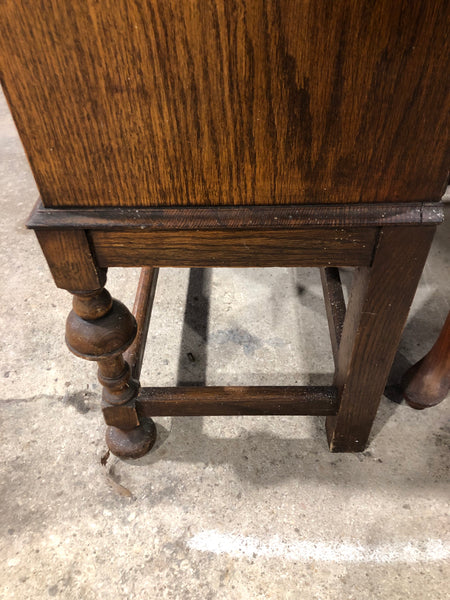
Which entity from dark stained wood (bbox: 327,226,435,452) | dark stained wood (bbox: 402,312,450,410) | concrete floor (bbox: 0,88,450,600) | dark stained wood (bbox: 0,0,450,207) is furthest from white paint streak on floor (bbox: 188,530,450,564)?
dark stained wood (bbox: 0,0,450,207)

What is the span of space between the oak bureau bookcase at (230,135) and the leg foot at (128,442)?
0.32m

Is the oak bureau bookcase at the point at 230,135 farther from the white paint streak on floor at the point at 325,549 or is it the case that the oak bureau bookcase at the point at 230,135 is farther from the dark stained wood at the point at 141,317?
the white paint streak on floor at the point at 325,549

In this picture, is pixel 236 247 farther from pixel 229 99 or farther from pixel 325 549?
pixel 325 549

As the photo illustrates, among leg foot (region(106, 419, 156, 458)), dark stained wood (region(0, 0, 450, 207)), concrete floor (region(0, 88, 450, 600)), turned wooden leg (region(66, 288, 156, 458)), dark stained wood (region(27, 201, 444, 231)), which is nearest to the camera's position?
dark stained wood (region(0, 0, 450, 207))

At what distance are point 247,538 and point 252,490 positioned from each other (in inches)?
3.9

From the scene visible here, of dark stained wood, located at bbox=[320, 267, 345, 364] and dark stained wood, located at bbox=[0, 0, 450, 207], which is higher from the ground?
dark stained wood, located at bbox=[0, 0, 450, 207]

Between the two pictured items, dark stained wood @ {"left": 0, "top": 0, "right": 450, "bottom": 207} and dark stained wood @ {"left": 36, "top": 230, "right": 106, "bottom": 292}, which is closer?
dark stained wood @ {"left": 0, "top": 0, "right": 450, "bottom": 207}

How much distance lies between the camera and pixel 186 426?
3.89 feet

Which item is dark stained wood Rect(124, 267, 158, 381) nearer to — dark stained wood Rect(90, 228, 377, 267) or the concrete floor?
the concrete floor

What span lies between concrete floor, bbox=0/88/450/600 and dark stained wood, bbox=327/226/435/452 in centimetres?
12

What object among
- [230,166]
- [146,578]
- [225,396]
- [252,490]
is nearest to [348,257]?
[230,166]

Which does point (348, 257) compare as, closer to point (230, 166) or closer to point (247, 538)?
point (230, 166)

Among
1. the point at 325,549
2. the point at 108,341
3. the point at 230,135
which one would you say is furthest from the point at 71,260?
the point at 325,549

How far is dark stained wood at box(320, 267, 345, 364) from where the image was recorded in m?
1.14
